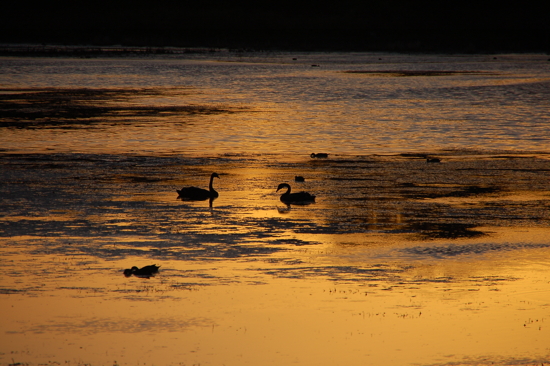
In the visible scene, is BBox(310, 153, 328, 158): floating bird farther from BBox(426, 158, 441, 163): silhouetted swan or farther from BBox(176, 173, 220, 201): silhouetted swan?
BBox(176, 173, 220, 201): silhouetted swan

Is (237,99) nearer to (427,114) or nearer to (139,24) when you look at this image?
(427,114)

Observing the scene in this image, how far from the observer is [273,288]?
38.2 feet

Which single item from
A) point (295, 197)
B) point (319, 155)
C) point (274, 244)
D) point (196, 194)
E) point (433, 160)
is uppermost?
point (319, 155)

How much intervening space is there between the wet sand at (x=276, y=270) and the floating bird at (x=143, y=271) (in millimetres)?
110

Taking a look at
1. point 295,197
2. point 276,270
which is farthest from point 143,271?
point 295,197

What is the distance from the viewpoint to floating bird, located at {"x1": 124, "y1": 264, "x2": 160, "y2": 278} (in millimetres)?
11883

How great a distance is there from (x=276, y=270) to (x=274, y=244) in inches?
63.9

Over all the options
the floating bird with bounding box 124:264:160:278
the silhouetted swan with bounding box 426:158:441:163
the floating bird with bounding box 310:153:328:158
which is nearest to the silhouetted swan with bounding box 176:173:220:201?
the floating bird with bounding box 124:264:160:278

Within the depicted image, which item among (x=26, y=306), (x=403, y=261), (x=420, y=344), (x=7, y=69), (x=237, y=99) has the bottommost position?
(x=420, y=344)

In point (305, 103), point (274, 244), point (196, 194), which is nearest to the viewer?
point (274, 244)

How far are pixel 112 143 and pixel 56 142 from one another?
5.81ft

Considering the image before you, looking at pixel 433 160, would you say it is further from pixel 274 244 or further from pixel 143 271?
pixel 143 271

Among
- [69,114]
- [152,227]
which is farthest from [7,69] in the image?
[152,227]

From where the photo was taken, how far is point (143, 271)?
1189cm
